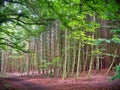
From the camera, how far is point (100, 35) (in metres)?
19.8

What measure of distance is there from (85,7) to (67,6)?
2.76 feet

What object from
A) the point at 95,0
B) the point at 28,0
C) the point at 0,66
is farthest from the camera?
the point at 0,66

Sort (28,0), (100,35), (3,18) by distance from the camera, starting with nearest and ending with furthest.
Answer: (28,0), (3,18), (100,35)

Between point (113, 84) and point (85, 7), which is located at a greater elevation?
point (85, 7)

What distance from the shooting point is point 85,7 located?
277 inches

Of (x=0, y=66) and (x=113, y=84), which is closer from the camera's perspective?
(x=113, y=84)

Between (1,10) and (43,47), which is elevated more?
(1,10)

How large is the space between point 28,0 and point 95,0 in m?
3.55

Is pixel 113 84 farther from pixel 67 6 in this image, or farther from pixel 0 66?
pixel 0 66

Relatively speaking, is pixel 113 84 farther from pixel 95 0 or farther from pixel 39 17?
pixel 95 0

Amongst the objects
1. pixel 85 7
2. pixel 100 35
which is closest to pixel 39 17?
pixel 85 7

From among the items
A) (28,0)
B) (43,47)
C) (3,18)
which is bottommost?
(43,47)

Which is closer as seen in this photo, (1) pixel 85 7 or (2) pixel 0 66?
(1) pixel 85 7

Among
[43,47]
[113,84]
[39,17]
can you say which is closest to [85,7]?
[39,17]
